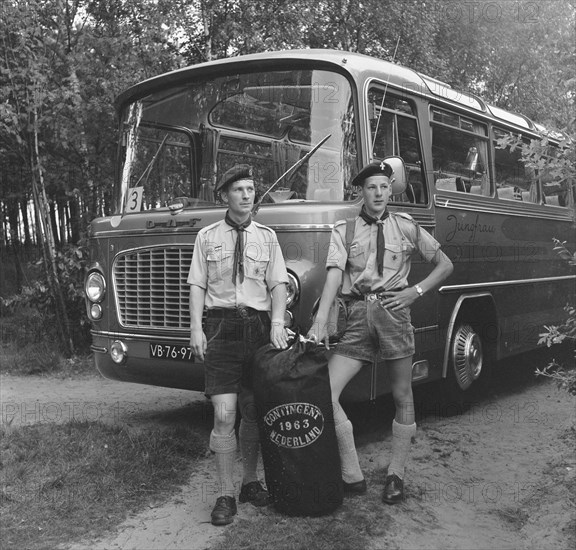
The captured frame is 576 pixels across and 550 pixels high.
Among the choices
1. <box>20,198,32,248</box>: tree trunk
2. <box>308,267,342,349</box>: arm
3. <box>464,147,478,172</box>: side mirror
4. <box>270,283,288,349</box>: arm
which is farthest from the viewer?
<box>20,198,32,248</box>: tree trunk

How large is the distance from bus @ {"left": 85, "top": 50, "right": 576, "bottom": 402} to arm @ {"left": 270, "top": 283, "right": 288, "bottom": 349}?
0.61 meters

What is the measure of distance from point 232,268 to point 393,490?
1568mm

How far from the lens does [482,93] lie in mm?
17891

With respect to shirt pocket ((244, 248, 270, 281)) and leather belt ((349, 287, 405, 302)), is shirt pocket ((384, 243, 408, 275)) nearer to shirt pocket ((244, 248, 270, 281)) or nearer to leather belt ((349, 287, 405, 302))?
leather belt ((349, 287, 405, 302))

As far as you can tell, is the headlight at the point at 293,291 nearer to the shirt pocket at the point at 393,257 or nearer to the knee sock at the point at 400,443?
the shirt pocket at the point at 393,257

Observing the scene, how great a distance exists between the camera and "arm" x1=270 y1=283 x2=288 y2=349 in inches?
161

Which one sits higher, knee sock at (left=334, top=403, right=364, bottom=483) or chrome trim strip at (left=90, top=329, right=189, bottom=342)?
chrome trim strip at (left=90, top=329, right=189, bottom=342)

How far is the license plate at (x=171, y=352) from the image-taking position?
→ 5328 mm

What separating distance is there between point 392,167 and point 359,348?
1239 mm

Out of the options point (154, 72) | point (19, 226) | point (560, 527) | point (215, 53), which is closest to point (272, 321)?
point (560, 527)

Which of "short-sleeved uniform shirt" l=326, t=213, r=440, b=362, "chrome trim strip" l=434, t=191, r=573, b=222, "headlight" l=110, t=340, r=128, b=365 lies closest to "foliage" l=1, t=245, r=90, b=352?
"headlight" l=110, t=340, r=128, b=365

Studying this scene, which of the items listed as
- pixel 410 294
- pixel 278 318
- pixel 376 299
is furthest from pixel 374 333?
pixel 278 318

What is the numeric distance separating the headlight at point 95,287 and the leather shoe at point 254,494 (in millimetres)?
2176

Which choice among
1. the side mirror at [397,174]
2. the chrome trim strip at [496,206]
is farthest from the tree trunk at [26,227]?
the side mirror at [397,174]
